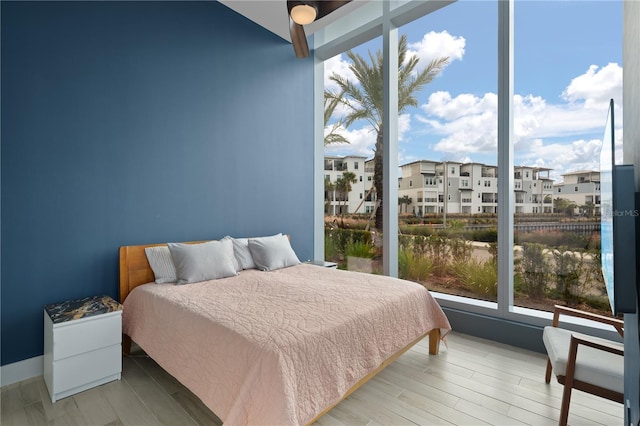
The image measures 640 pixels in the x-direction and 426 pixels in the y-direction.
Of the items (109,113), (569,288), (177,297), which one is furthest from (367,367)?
(109,113)

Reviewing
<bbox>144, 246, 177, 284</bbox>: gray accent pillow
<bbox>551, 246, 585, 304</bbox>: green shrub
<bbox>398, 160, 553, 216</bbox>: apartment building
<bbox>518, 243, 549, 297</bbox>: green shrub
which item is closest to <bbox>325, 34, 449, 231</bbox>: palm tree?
<bbox>398, 160, 553, 216</bbox>: apartment building

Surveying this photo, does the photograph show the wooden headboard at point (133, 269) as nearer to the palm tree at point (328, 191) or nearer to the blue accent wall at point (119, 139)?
the blue accent wall at point (119, 139)

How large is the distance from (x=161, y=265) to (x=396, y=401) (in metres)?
2.24

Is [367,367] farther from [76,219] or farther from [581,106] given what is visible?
[581,106]

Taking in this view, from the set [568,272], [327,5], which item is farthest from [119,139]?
[568,272]

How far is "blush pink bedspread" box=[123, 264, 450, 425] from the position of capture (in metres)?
1.51

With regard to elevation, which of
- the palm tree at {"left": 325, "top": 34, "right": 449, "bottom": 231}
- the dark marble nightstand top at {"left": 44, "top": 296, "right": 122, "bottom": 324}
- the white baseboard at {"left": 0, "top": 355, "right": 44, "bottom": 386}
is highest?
the palm tree at {"left": 325, "top": 34, "right": 449, "bottom": 231}

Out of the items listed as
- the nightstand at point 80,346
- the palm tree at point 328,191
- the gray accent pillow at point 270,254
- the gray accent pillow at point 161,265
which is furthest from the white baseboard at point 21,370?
the palm tree at point 328,191

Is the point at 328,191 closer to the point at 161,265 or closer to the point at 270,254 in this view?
the point at 270,254

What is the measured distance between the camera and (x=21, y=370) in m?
2.38

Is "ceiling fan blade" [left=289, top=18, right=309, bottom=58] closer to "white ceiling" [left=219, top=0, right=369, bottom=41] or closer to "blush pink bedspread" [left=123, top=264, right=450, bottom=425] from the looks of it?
"white ceiling" [left=219, top=0, right=369, bottom=41]

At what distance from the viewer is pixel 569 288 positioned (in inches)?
116

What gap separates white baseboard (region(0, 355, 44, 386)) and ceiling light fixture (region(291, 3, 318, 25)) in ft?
10.3

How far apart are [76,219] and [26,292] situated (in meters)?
0.63
